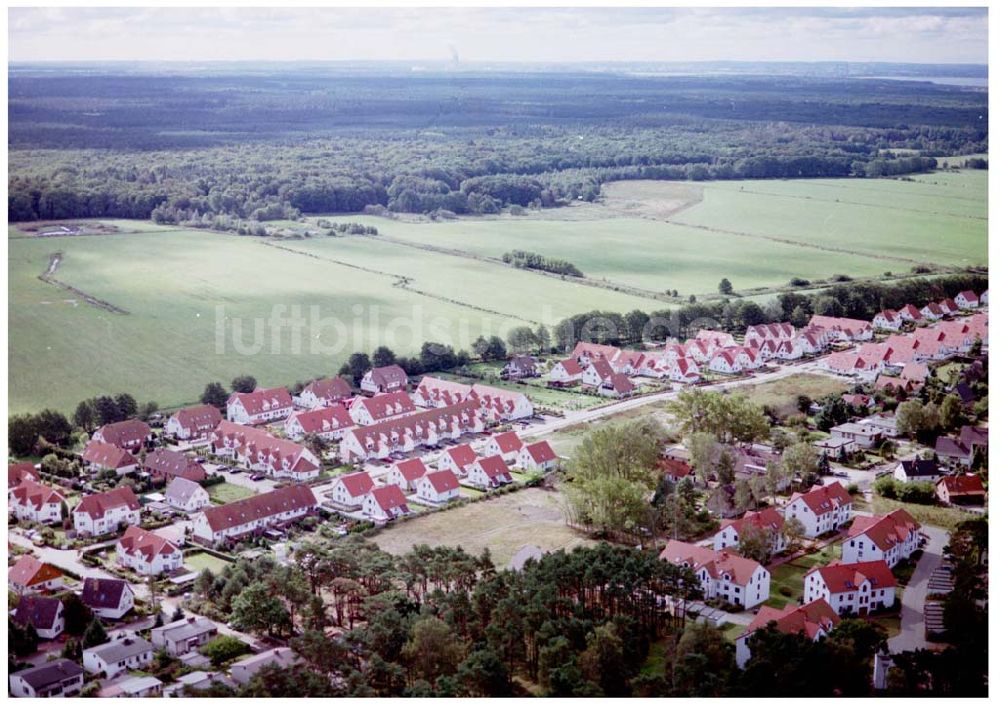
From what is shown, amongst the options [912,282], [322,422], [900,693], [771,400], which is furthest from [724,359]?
[900,693]

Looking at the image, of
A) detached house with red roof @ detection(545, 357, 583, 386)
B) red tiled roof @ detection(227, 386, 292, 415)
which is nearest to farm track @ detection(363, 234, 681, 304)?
detached house with red roof @ detection(545, 357, 583, 386)

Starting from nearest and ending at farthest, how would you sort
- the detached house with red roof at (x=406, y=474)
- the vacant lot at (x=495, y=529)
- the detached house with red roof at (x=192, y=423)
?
the vacant lot at (x=495, y=529) → the detached house with red roof at (x=406, y=474) → the detached house with red roof at (x=192, y=423)

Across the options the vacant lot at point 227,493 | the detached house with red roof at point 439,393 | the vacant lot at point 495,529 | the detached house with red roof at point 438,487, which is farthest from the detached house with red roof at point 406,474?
the detached house with red roof at point 439,393

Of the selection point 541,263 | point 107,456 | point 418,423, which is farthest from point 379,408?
point 541,263

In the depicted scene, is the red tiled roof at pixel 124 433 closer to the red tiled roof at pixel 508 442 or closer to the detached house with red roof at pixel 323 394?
the detached house with red roof at pixel 323 394

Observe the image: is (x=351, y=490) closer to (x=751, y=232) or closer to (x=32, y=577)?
(x=32, y=577)

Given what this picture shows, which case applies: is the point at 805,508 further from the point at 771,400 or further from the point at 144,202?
the point at 144,202
